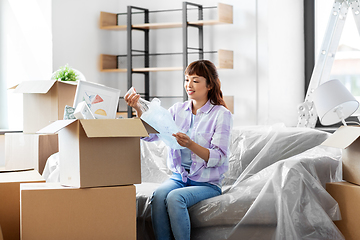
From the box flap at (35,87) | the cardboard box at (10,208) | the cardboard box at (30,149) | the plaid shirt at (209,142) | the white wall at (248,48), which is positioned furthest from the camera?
the white wall at (248,48)

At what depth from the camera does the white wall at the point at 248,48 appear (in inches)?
123

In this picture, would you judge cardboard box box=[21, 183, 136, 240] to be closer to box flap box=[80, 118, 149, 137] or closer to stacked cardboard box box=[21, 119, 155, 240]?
stacked cardboard box box=[21, 119, 155, 240]

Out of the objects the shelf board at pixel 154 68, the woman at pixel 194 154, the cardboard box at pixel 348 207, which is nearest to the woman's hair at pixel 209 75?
the woman at pixel 194 154

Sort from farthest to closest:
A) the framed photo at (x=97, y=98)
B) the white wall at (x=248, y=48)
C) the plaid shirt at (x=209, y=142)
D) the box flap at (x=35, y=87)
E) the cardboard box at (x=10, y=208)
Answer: the white wall at (x=248, y=48) → the box flap at (x=35, y=87) → the plaid shirt at (x=209, y=142) → the cardboard box at (x=10, y=208) → the framed photo at (x=97, y=98)

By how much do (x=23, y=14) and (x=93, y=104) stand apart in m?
2.01

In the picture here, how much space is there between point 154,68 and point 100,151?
77.6 inches

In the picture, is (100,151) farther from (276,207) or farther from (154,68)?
(154,68)

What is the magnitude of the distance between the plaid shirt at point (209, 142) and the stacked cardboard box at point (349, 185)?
0.40m

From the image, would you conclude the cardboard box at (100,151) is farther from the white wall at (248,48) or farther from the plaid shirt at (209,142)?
the white wall at (248,48)

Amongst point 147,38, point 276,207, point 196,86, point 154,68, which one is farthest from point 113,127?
point 147,38

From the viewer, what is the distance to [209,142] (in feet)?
5.90

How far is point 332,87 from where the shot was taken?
5.64 feet

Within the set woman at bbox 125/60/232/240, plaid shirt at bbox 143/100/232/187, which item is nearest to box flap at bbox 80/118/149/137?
woman at bbox 125/60/232/240

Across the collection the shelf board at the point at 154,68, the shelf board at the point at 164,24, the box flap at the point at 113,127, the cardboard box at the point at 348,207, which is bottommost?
the cardboard box at the point at 348,207
